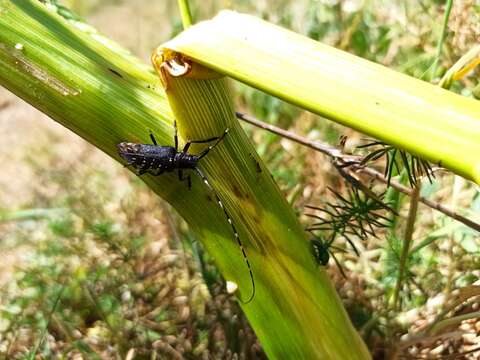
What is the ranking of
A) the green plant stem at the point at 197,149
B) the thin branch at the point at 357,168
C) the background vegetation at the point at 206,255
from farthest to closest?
1. the background vegetation at the point at 206,255
2. the thin branch at the point at 357,168
3. the green plant stem at the point at 197,149

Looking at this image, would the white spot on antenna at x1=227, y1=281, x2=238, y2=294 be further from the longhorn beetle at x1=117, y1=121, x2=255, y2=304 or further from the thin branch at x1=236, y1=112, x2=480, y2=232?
the thin branch at x1=236, y1=112, x2=480, y2=232

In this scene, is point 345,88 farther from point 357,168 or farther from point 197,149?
point 357,168

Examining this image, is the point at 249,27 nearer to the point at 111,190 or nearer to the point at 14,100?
the point at 111,190

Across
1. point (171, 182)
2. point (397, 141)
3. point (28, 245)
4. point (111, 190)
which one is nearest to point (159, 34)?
point (111, 190)

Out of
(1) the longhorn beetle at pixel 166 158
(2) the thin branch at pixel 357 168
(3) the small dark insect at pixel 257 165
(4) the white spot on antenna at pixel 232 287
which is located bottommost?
(4) the white spot on antenna at pixel 232 287

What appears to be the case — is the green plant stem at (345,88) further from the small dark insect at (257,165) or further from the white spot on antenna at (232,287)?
the white spot on antenna at (232,287)

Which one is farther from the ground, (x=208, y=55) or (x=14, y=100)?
(x=14, y=100)

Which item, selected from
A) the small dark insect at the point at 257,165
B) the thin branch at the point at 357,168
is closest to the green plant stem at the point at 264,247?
the small dark insect at the point at 257,165
